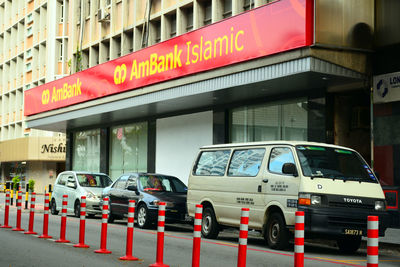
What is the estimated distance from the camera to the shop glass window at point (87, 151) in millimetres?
35625

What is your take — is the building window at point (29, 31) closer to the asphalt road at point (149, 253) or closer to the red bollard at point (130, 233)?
the asphalt road at point (149, 253)

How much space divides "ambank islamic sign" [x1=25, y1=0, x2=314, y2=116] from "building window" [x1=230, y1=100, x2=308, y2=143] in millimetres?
2447

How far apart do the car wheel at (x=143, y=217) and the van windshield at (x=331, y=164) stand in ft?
19.7

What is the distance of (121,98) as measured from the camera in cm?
2733

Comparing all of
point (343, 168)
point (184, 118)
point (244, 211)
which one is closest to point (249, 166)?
point (343, 168)

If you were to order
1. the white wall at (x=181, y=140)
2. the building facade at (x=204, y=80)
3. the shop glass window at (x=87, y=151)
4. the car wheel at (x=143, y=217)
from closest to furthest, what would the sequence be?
Answer: the building facade at (x=204, y=80), the car wheel at (x=143, y=217), the white wall at (x=181, y=140), the shop glass window at (x=87, y=151)

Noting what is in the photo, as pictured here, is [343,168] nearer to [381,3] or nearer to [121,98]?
[381,3]

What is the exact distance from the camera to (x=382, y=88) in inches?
704

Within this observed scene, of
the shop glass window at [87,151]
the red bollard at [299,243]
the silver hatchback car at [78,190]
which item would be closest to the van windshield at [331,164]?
the red bollard at [299,243]

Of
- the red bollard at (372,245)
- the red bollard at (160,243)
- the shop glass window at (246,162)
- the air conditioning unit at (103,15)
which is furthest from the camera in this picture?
the air conditioning unit at (103,15)

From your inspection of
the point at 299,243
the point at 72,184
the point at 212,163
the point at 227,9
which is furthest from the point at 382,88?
the point at 72,184

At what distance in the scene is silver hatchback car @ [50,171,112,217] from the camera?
74.3 ft

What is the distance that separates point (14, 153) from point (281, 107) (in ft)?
125

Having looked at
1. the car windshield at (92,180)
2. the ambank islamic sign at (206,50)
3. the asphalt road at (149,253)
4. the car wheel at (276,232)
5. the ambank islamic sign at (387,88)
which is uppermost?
the ambank islamic sign at (206,50)
